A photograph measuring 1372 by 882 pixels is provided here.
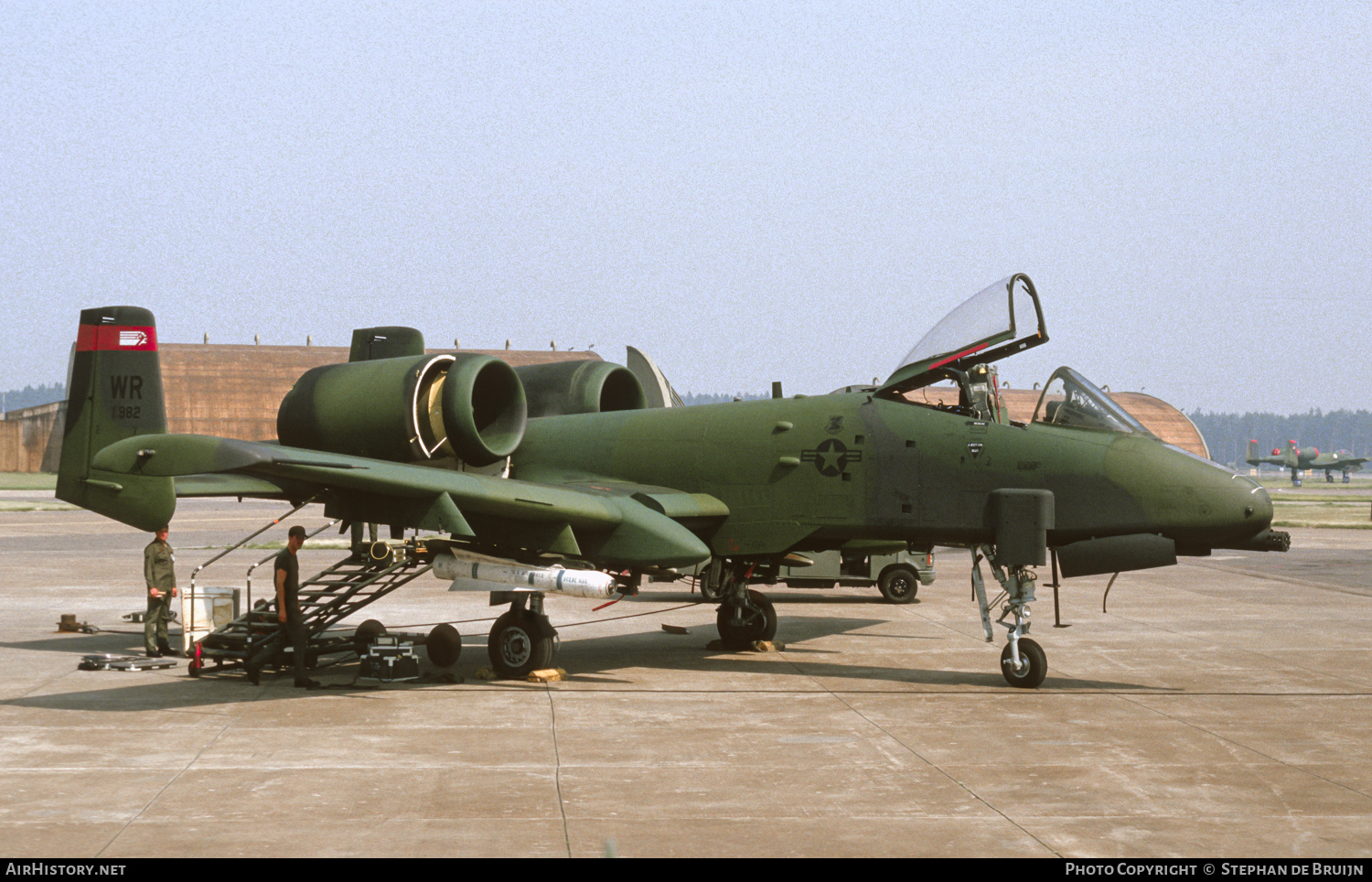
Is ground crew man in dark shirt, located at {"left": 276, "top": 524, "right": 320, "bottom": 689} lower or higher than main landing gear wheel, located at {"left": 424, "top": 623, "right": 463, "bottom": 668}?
higher

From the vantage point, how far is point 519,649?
43.9 feet

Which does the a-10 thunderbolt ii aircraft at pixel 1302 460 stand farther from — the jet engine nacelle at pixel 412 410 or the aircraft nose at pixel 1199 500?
the jet engine nacelle at pixel 412 410

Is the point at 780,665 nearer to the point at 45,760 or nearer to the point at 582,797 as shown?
the point at 582,797

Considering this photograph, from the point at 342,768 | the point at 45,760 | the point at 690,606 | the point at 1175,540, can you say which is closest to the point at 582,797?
the point at 342,768

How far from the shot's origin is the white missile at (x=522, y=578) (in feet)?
40.8

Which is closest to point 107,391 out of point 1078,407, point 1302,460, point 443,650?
point 443,650

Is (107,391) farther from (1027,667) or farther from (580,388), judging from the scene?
(1027,667)

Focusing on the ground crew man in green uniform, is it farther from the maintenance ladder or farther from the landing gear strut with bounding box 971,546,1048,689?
the landing gear strut with bounding box 971,546,1048,689

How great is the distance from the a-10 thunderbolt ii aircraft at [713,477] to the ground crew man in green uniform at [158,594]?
3.18 feet

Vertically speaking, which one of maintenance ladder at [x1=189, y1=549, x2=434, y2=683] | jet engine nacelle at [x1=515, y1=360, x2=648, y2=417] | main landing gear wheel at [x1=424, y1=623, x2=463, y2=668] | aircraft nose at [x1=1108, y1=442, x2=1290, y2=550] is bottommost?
main landing gear wheel at [x1=424, y1=623, x2=463, y2=668]

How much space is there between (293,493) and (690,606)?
9492mm

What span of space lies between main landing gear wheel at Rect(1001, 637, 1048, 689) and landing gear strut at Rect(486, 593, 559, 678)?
16.2ft

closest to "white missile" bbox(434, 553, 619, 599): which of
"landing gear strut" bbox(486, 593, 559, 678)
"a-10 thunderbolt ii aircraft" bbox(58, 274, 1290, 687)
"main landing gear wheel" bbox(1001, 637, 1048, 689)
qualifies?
"a-10 thunderbolt ii aircraft" bbox(58, 274, 1290, 687)

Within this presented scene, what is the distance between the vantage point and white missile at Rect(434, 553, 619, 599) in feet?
40.8
